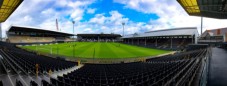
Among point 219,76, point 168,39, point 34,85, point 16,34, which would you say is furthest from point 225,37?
point 16,34

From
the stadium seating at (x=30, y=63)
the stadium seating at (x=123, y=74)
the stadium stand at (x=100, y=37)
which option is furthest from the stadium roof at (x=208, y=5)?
the stadium stand at (x=100, y=37)

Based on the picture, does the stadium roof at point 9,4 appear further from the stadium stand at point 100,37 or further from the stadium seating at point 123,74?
the stadium stand at point 100,37

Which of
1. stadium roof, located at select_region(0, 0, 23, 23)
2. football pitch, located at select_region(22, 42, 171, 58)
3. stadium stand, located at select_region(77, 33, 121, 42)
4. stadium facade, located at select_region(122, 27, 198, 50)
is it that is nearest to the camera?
stadium roof, located at select_region(0, 0, 23, 23)

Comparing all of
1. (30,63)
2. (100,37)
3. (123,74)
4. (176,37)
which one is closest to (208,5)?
(123,74)

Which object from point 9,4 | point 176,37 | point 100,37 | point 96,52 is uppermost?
point 9,4

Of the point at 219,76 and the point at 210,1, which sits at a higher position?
the point at 210,1

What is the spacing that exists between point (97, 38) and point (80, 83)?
125936 millimetres

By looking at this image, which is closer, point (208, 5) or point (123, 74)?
point (123, 74)

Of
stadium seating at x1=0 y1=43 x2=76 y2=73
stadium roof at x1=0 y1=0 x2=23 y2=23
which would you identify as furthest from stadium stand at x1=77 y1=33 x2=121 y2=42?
stadium seating at x1=0 y1=43 x2=76 y2=73

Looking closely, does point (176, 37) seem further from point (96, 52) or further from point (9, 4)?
point (9, 4)

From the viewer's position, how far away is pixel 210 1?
15.4m

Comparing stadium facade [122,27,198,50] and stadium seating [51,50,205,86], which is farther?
stadium facade [122,27,198,50]

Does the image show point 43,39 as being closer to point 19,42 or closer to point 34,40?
point 34,40

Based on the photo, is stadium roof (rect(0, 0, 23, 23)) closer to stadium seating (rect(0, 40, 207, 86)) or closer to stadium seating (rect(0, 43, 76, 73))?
stadium seating (rect(0, 43, 76, 73))
